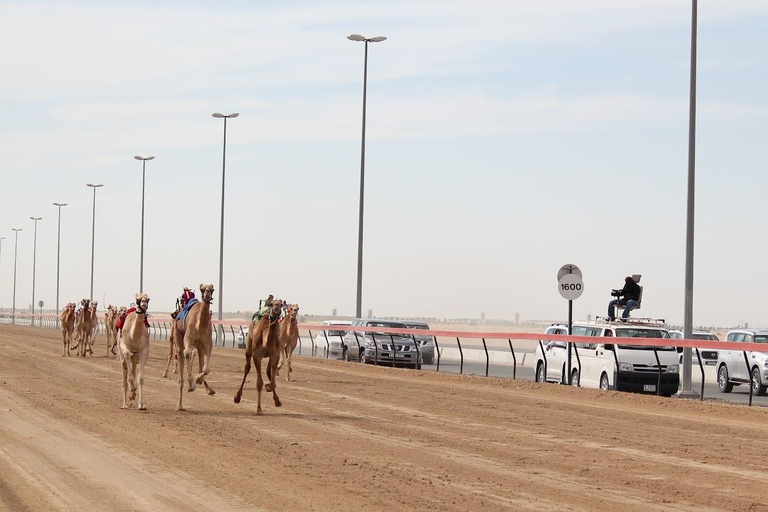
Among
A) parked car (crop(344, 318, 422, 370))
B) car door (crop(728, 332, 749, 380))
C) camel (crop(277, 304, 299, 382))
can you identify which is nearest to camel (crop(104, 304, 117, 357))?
parked car (crop(344, 318, 422, 370))

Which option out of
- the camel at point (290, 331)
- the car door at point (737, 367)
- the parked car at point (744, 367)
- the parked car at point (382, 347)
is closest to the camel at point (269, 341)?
the camel at point (290, 331)

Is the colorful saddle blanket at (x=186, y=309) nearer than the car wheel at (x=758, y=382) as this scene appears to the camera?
Yes

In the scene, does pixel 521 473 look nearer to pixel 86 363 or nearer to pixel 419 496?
pixel 419 496

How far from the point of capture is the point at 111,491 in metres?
11.8

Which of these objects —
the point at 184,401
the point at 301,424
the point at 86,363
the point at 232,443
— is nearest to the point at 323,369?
the point at 86,363

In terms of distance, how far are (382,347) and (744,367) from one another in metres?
12.3

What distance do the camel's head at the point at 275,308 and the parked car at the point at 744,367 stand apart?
14618mm

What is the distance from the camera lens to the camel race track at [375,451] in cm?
1162

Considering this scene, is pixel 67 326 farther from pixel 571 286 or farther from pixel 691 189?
pixel 691 189

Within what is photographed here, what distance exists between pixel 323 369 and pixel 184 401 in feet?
45.5

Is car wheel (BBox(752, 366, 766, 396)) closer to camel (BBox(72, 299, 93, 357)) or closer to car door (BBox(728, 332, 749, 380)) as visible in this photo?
car door (BBox(728, 332, 749, 380))

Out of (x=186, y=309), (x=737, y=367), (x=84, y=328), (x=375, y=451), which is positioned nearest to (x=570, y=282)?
(x=737, y=367)

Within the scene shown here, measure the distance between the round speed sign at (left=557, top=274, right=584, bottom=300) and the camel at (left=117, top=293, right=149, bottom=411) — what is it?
1250cm

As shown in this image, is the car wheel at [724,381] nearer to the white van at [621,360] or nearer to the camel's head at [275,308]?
the white van at [621,360]
